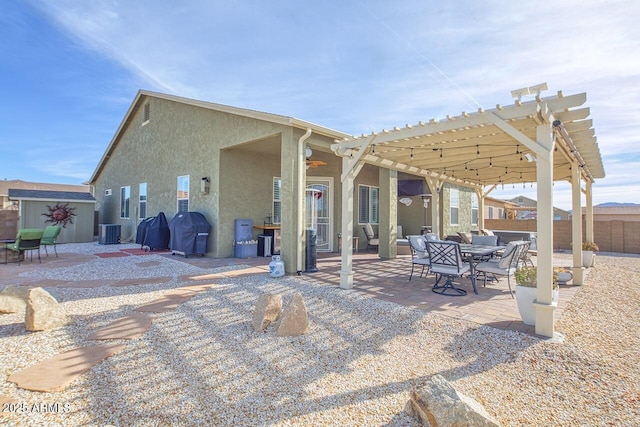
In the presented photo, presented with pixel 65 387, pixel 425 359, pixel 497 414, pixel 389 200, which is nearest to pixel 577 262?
pixel 389 200

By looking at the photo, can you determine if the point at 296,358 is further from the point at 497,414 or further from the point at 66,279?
the point at 66,279

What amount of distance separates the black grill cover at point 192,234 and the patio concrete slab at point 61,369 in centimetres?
580

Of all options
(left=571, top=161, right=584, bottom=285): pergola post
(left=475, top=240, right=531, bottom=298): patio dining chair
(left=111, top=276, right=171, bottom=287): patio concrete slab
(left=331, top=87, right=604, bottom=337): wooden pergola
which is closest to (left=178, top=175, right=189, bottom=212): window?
(left=111, top=276, right=171, bottom=287): patio concrete slab

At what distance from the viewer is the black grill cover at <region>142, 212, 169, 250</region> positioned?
10.4 metres

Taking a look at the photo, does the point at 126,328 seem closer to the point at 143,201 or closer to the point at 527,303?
the point at 527,303

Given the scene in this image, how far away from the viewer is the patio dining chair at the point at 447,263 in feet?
17.5

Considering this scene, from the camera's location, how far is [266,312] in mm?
3748

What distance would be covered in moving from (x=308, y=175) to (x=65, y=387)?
8667 mm

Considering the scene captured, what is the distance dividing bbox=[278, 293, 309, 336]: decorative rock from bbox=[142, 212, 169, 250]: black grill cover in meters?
8.44

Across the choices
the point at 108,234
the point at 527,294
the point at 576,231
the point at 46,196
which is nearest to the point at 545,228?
the point at 527,294

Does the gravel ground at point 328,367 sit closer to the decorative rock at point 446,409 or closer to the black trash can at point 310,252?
the decorative rock at point 446,409

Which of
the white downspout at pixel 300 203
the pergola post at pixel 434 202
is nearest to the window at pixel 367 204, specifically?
the pergola post at pixel 434 202

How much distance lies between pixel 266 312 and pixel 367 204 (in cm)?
853

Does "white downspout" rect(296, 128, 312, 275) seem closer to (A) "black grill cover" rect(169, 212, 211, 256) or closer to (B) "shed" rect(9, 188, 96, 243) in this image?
(A) "black grill cover" rect(169, 212, 211, 256)
